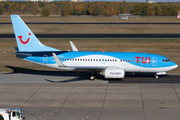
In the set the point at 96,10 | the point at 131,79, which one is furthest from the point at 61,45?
the point at 96,10

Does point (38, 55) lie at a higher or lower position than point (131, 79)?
higher

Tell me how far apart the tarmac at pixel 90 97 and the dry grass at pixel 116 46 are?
1294 centimetres

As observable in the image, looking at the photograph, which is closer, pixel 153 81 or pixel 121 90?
pixel 121 90

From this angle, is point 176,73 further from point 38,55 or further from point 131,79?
point 38,55

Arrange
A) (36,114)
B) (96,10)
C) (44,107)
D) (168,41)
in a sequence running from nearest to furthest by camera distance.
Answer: (36,114), (44,107), (168,41), (96,10)

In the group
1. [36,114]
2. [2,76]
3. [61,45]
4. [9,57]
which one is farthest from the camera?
[61,45]

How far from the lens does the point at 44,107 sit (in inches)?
968

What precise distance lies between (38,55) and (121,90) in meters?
12.3

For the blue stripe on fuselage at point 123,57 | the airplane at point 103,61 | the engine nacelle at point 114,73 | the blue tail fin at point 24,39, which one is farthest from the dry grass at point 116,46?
the engine nacelle at point 114,73

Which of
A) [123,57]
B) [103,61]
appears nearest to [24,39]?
[103,61]

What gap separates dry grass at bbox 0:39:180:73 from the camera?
50531mm

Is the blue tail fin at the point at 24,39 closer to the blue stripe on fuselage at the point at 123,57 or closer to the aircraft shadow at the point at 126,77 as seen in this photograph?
the blue stripe on fuselage at the point at 123,57

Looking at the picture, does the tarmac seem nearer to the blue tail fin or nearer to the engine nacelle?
the engine nacelle

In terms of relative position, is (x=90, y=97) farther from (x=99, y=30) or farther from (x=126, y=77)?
(x=99, y=30)
